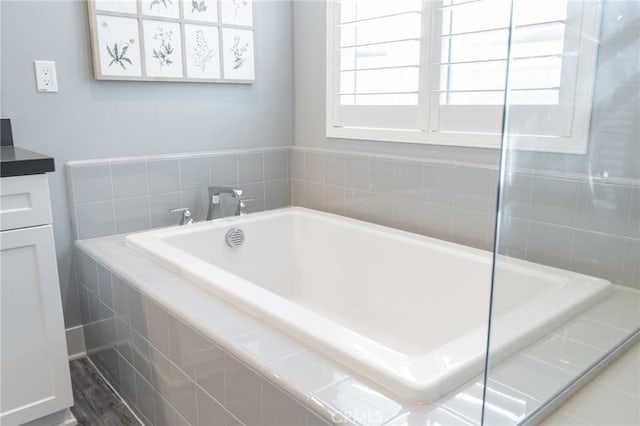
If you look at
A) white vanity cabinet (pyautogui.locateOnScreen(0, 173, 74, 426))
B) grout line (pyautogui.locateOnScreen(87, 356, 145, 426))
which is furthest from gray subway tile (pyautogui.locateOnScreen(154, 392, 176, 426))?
white vanity cabinet (pyautogui.locateOnScreen(0, 173, 74, 426))

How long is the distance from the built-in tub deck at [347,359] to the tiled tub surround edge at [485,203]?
0.41 feet

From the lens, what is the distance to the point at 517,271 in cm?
137

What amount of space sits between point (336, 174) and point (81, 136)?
46.2 inches

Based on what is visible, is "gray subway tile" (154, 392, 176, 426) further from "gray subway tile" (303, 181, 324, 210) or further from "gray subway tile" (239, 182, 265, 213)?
"gray subway tile" (303, 181, 324, 210)

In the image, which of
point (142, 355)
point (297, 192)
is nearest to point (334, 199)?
point (297, 192)

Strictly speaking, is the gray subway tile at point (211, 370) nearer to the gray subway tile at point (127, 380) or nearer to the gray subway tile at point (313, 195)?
the gray subway tile at point (127, 380)

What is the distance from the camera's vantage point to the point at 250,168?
265cm

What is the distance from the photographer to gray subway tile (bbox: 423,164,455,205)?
204cm

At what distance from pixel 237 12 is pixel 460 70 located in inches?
45.3

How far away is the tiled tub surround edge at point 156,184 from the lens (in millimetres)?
2160

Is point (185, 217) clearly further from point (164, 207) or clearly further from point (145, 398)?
point (145, 398)

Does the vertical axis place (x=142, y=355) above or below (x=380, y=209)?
below

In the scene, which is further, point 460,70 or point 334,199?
point 334,199

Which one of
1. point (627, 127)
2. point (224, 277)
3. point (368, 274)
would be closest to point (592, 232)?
point (627, 127)
